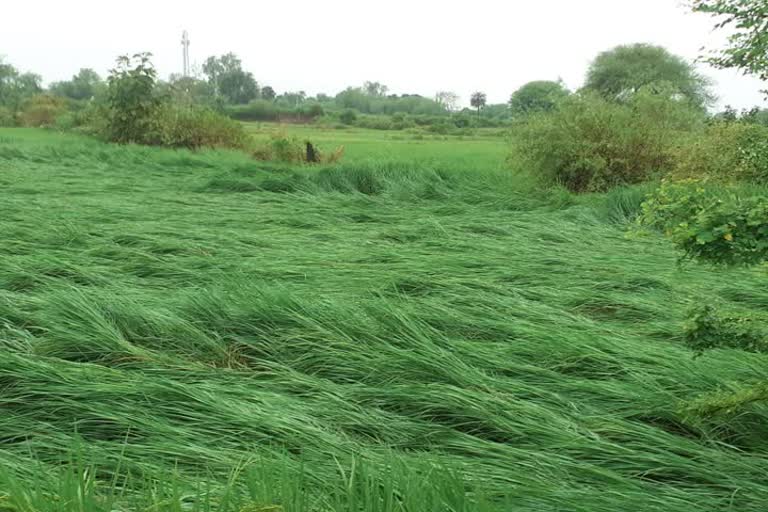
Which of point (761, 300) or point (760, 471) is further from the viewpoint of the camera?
point (761, 300)

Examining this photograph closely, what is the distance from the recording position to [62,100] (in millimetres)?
33344

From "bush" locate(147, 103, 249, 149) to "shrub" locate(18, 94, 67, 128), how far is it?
596 inches

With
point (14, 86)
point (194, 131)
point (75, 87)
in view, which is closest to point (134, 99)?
point (194, 131)

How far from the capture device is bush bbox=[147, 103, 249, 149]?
58.6 feet

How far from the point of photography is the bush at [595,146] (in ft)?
30.7

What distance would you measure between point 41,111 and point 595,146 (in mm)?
29790

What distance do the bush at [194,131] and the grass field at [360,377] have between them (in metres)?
12.5

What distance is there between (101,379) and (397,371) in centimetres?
110

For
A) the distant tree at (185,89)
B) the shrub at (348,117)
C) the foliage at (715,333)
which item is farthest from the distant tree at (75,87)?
the foliage at (715,333)

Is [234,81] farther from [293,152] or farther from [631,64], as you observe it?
[293,152]

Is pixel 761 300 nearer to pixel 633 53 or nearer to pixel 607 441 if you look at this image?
pixel 607 441

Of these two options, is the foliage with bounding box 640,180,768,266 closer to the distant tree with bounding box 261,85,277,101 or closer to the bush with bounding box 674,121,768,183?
the bush with bounding box 674,121,768,183

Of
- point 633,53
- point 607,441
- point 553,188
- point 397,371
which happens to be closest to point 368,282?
point 397,371

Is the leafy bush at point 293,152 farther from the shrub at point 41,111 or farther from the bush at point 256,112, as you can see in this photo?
the shrub at point 41,111
